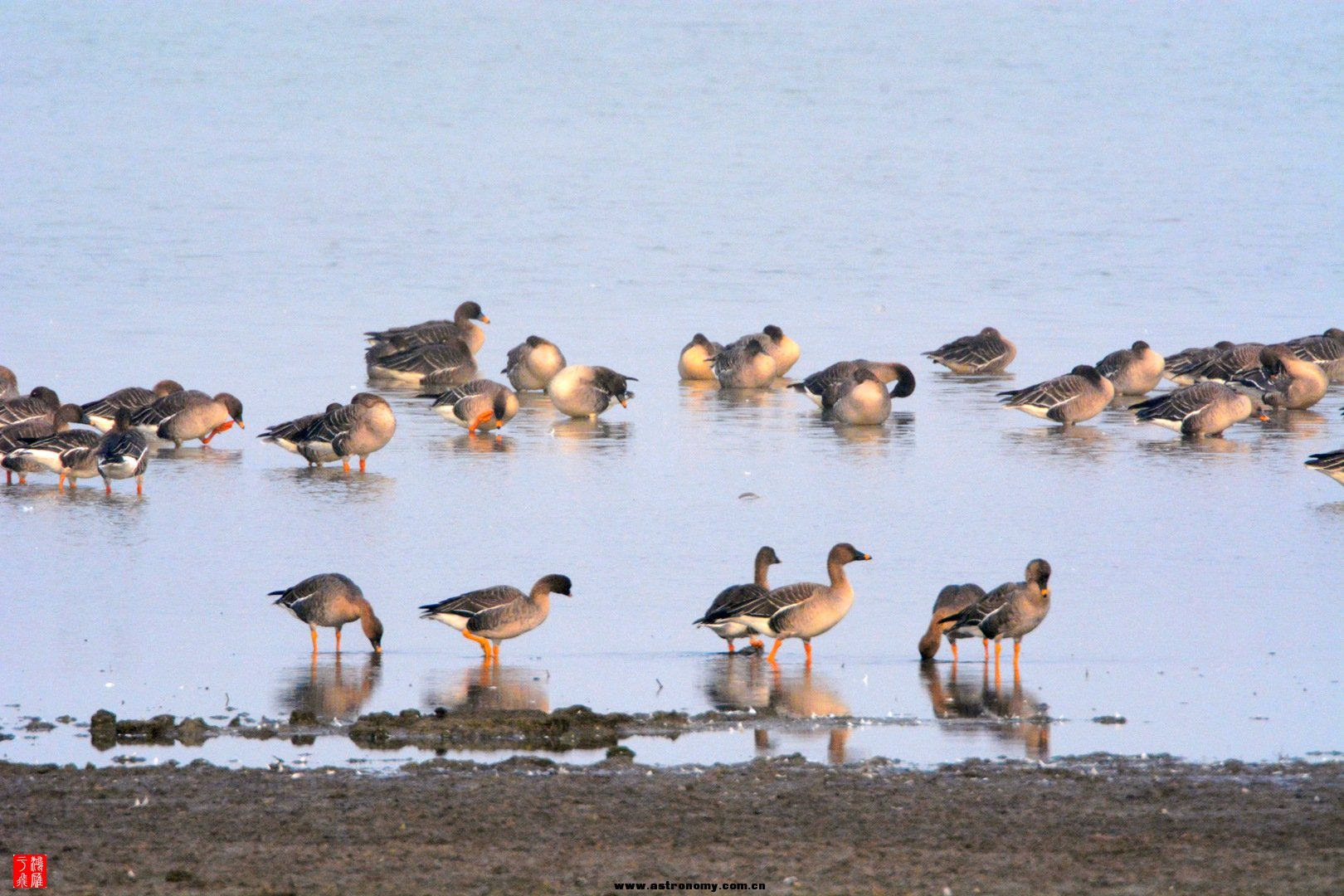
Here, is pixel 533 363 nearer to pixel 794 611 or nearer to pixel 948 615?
pixel 794 611

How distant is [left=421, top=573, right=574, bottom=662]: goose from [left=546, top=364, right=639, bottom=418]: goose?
27.0ft

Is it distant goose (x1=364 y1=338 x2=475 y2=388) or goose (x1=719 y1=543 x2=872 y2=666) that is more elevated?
distant goose (x1=364 y1=338 x2=475 y2=388)

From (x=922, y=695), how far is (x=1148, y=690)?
1163 mm

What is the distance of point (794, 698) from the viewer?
9.98 meters

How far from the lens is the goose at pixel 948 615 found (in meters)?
10.6

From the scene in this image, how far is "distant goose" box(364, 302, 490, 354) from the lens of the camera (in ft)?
71.3

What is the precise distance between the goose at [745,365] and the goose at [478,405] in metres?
3.50

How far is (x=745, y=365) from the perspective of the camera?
21.2 m

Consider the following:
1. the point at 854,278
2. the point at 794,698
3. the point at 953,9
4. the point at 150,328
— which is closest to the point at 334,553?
the point at 794,698

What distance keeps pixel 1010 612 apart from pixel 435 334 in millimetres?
12696

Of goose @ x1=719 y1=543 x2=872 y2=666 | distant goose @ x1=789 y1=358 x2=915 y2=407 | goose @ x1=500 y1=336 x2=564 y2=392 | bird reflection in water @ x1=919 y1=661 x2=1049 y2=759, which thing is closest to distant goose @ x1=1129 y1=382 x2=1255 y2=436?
distant goose @ x1=789 y1=358 x2=915 y2=407

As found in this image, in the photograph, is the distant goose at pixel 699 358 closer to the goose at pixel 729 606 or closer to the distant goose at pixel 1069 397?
the distant goose at pixel 1069 397

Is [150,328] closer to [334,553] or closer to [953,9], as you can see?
[334,553]

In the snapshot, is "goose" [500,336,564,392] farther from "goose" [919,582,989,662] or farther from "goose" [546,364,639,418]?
"goose" [919,582,989,662]
